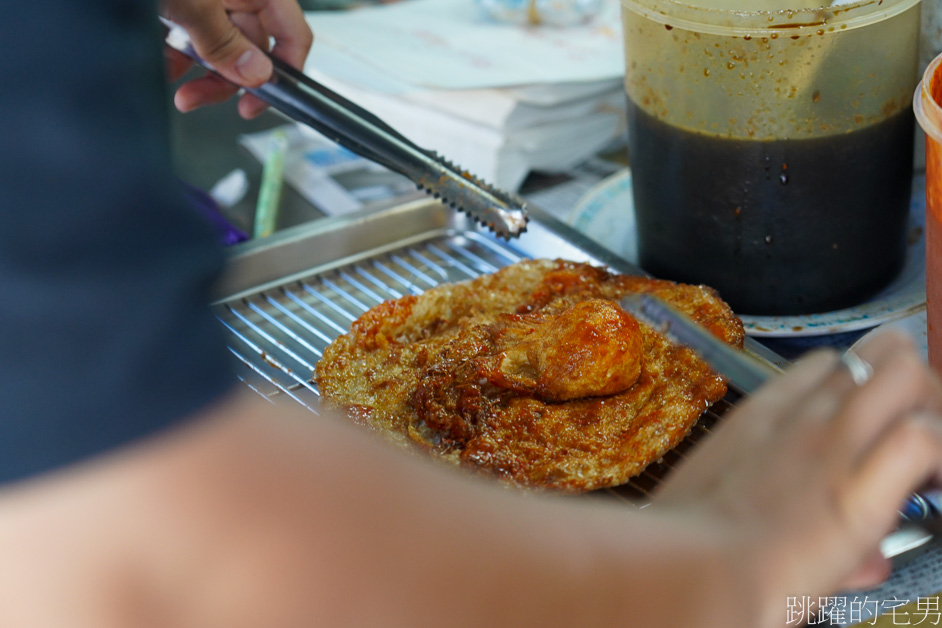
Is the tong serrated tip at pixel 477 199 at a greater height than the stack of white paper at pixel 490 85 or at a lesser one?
greater

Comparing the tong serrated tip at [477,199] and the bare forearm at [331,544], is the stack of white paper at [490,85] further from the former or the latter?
the bare forearm at [331,544]

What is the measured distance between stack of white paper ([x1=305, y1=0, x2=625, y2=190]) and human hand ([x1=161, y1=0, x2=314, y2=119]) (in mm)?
545

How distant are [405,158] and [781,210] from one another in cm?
64

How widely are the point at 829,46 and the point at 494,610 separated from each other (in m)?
1.06

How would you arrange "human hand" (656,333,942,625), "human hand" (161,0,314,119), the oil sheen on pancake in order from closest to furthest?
"human hand" (656,333,942,625) < the oil sheen on pancake < "human hand" (161,0,314,119)

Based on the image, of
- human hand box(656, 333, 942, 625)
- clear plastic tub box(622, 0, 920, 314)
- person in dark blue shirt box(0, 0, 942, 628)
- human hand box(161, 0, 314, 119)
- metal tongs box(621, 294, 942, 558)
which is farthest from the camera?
human hand box(161, 0, 314, 119)

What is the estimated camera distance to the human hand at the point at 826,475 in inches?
27.9


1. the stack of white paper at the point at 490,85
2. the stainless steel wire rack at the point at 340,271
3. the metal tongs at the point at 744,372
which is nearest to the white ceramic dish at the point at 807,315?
the stainless steel wire rack at the point at 340,271

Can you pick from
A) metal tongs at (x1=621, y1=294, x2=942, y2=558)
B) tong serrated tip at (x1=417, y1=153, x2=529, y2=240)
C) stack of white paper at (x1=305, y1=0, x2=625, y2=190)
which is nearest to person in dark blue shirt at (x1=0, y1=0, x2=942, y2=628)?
metal tongs at (x1=621, y1=294, x2=942, y2=558)

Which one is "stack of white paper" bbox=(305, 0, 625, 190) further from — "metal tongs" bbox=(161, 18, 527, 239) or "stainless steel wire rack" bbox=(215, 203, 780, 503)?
"metal tongs" bbox=(161, 18, 527, 239)

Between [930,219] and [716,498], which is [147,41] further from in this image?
[930,219]

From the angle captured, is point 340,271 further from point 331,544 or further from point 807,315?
point 331,544

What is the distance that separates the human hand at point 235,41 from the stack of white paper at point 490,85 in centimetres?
54

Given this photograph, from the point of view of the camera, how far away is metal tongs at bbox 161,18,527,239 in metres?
1.59
